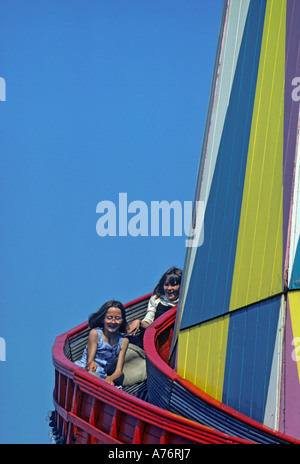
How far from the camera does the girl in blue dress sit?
928 cm

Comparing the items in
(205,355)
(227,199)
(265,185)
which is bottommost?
(205,355)

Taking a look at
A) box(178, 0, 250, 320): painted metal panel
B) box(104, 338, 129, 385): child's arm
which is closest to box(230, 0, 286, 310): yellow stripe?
box(178, 0, 250, 320): painted metal panel

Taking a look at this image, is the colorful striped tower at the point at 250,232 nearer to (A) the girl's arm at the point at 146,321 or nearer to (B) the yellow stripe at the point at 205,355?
(B) the yellow stripe at the point at 205,355

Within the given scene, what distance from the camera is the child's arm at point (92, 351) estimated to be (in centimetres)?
919

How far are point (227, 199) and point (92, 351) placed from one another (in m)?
2.42

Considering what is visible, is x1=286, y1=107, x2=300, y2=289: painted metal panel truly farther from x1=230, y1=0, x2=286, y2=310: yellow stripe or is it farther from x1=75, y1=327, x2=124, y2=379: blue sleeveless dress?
x1=75, y1=327, x2=124, y2=379: blue sleeveless dress

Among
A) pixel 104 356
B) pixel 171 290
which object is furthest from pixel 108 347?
pixel 171 290

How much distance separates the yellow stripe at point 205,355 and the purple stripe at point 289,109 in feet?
4.66

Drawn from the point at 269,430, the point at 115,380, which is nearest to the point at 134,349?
the point at 115,380

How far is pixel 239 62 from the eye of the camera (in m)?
8.62

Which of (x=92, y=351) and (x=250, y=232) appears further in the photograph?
(x=92, y=351)

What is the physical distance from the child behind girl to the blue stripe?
1.98 metres

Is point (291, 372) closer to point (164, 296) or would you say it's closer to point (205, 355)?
point (205, 355)

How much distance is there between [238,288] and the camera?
7.96 meters
